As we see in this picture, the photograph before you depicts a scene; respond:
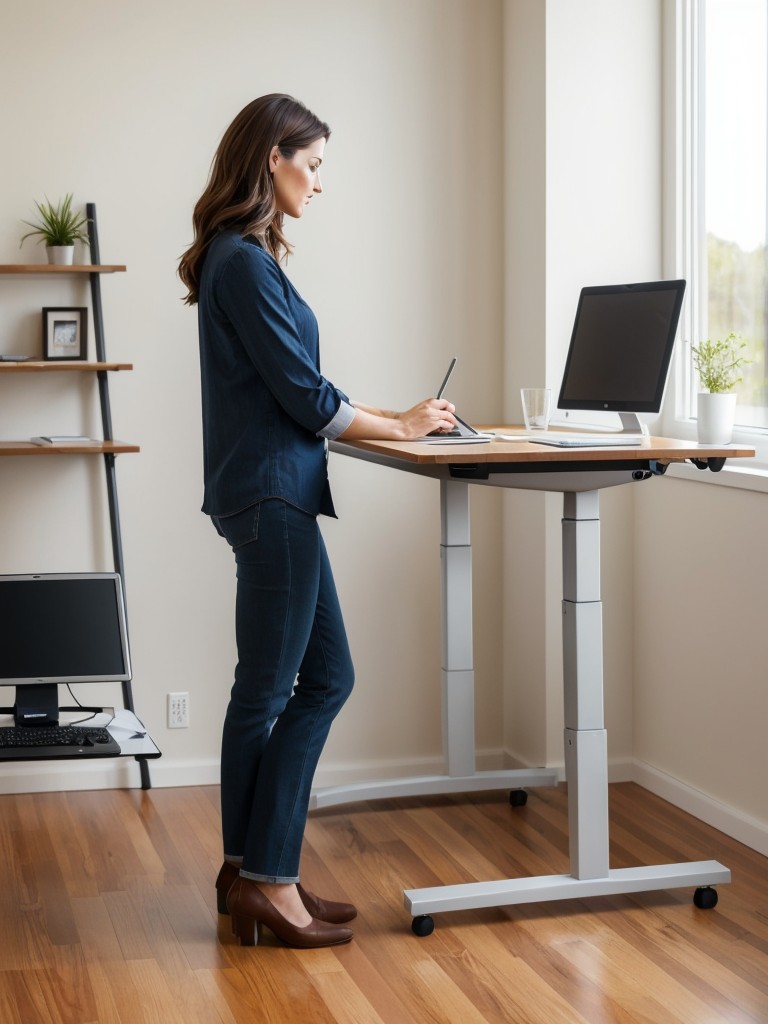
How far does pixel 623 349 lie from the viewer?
2768 mm

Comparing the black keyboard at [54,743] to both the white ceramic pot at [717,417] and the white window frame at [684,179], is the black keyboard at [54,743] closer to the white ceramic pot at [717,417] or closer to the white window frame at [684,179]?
the white ceramic pot at [717,417]

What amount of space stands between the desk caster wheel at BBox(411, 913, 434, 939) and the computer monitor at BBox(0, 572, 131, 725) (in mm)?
967

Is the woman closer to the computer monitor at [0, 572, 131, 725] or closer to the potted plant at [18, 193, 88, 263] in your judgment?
the computer monitor at [0, 572, 131, 725]

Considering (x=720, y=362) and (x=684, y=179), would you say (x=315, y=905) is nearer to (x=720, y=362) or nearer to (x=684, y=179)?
(x=720, y=362)

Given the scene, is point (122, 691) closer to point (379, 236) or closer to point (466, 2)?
point (379, 236)

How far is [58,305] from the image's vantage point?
3350 millimetres

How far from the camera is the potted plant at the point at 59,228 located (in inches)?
127

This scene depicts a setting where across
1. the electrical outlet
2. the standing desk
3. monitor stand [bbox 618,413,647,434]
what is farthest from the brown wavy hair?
the electrical outlet

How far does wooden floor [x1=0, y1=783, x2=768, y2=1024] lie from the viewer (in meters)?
2.19

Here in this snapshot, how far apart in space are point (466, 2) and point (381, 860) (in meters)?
Answer: 2.35

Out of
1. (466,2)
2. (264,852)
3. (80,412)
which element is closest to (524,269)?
(466,2)

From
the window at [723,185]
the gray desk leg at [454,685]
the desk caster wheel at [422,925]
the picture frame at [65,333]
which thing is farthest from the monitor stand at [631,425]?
the picture frame at [65,333]

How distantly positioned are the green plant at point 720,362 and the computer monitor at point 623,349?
27 cm

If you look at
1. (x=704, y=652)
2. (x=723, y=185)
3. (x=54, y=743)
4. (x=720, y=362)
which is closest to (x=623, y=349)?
(x=720, y=362)
